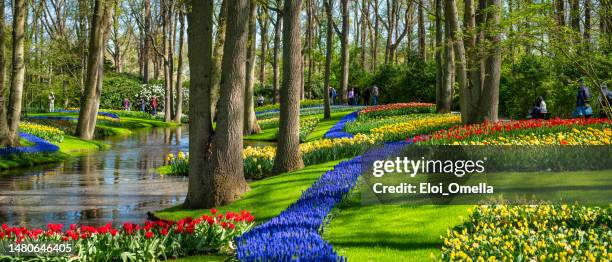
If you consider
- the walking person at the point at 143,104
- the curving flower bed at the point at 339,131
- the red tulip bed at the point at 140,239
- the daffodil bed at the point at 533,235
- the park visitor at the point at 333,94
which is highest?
the park visitor at the point at 333,94

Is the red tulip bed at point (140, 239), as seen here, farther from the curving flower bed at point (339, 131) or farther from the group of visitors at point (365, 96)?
the group of visitors at point (365, 96)

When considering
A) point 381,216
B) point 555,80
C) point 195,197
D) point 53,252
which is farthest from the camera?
point 555,80

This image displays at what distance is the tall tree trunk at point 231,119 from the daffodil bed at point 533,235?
4635mm

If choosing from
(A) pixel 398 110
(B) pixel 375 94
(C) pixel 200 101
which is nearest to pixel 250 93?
(A) pixel 398 110

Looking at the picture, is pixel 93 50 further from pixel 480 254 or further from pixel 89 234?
pixel 480 254

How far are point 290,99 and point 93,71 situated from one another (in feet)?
46.6

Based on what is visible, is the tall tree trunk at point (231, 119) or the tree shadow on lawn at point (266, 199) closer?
the tree shadow on lawn at point (266, 199)

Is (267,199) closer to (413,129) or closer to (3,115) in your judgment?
(413,129)

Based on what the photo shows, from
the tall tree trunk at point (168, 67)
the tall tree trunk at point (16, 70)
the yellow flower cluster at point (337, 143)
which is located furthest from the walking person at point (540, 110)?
the tall tree trunk at point (168, 67)

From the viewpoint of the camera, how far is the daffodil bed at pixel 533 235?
6.41 m

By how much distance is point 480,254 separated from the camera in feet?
21.7

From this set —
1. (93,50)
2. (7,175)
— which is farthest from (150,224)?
(93,50)

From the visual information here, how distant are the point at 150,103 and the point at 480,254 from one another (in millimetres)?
52030

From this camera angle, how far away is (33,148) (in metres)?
20.4
